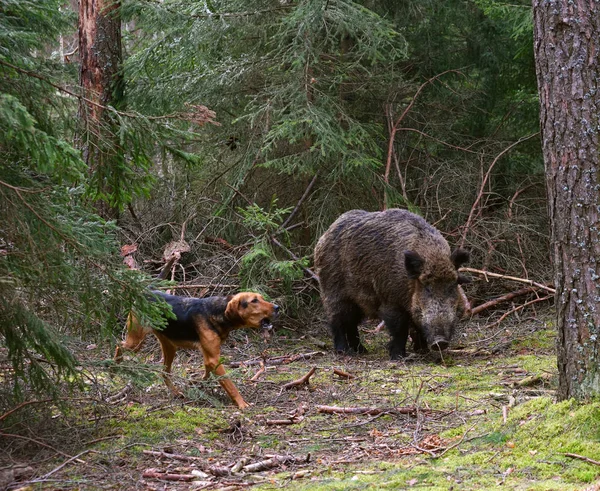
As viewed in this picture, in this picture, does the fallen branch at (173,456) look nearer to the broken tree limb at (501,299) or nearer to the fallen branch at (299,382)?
the fallen branch at (299,382)

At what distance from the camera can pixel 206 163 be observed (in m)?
15.0

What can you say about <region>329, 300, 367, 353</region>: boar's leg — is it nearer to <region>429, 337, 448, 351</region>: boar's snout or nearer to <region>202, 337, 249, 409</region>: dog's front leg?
<region>429, 337, 448, 351</region>: boar's snout

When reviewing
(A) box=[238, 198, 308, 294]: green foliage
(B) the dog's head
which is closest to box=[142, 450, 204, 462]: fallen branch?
(B) the dog's head

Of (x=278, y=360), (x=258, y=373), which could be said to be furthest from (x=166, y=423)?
(x=278, y=360)

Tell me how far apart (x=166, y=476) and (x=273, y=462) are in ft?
2.75

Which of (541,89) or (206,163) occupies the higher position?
(541,89)

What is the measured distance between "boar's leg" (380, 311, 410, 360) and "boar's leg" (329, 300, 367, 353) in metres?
0.83

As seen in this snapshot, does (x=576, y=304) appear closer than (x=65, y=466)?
Yes

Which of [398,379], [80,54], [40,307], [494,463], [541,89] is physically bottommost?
[398,379]

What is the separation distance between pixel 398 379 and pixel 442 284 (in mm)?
1685

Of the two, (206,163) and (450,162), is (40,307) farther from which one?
(450,162)

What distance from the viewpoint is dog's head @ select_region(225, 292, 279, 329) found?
8.11 meters

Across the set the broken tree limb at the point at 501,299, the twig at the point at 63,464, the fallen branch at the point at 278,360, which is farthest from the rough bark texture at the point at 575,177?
the broken tree limb at the point at 501,299

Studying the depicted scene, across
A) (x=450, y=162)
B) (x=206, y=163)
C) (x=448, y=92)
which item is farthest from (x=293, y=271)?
(x=448, y=92)
